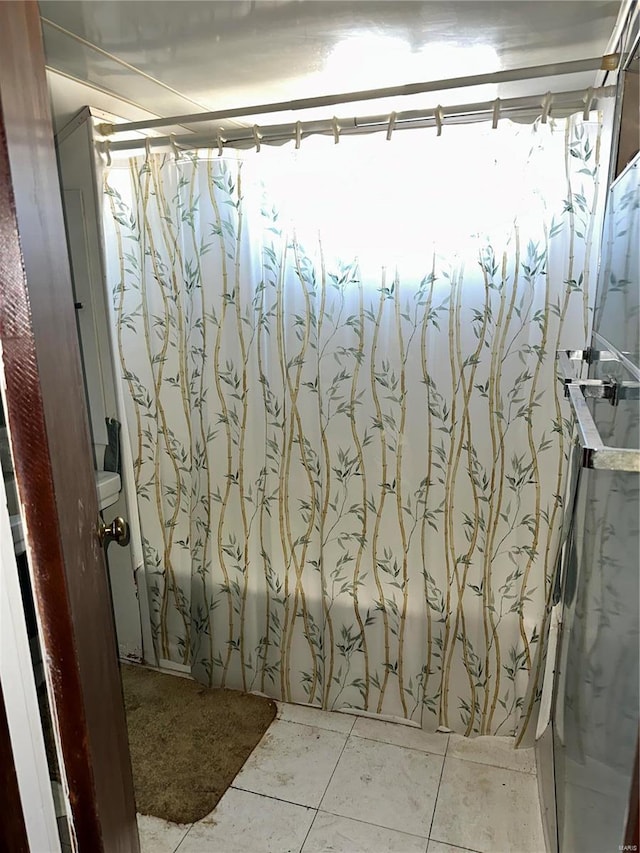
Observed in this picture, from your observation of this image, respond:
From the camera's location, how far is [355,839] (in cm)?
153

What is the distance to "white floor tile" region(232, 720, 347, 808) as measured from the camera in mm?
1682

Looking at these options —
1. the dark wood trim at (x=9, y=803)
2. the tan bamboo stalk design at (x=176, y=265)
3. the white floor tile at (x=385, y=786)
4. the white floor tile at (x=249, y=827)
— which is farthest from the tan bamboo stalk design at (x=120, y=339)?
the dark wood trim at (x=9, y=803)

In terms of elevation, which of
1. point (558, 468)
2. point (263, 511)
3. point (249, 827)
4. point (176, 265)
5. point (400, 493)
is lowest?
point (249, 827)

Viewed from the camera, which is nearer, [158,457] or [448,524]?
Answer: [448,524]

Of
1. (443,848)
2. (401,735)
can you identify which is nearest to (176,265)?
(401,735)

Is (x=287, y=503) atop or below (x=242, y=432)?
below

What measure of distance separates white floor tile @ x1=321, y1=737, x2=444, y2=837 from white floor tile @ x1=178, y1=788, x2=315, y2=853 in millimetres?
99

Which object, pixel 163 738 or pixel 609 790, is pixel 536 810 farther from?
pixel 163 738

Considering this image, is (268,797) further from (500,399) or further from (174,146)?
(174,146)

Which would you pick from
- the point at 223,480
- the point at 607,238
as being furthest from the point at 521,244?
the point at 223,480

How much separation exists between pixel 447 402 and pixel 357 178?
0.68 m

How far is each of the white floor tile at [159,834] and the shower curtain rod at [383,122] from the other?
6.23ft

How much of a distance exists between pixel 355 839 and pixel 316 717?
1.55 ft

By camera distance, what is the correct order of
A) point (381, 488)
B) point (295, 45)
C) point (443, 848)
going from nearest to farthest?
point (295, 45)
point (443, 848)
point (381, 488)
